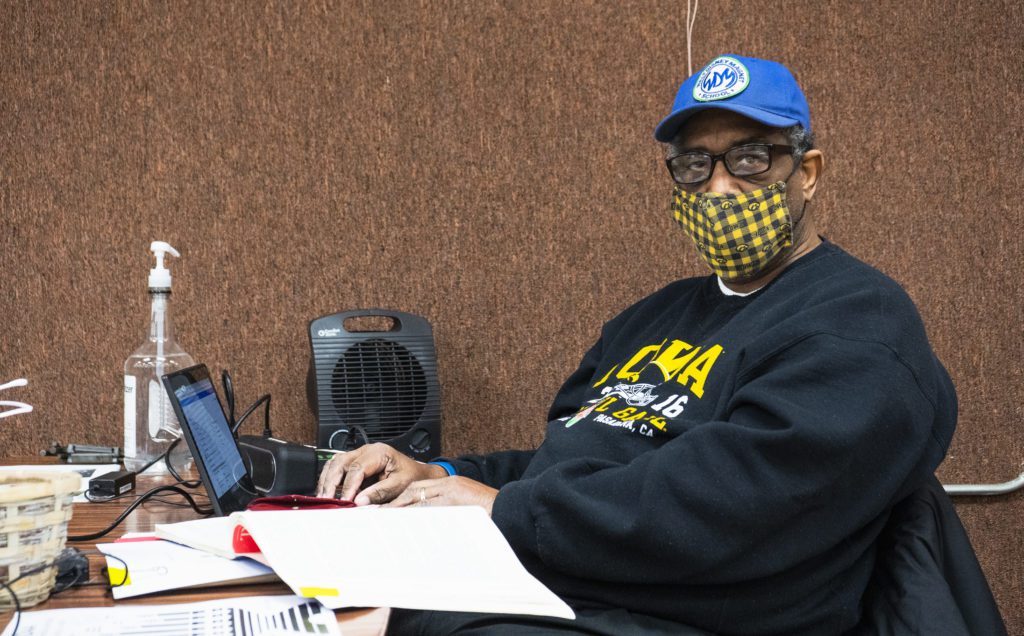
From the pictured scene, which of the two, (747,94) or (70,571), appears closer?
(70,571)

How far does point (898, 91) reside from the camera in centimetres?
165

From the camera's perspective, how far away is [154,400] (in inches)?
49.9

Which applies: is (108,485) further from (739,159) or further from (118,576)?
(739,159)

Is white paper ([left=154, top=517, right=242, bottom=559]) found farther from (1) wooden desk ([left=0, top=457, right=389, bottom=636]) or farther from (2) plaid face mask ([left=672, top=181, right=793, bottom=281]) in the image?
(2) plaid face mask ([left=672, top=181, right=793, bottom=281])

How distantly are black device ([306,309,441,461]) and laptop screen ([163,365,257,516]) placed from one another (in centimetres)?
30

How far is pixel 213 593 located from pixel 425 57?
1.20 metres

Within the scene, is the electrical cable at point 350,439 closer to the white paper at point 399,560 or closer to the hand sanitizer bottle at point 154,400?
the hand sanitizer bottle at point 154,400

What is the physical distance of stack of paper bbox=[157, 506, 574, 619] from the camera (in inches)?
24.2

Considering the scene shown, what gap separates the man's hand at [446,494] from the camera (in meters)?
1.04

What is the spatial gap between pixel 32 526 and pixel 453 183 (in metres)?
1.13

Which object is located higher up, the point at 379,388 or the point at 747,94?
the point at 747,94

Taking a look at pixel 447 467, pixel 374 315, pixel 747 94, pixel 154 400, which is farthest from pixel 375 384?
pixel 747 94

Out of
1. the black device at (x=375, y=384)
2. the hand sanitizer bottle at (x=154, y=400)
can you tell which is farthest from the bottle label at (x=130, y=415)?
the black device at (x=375, y=384)

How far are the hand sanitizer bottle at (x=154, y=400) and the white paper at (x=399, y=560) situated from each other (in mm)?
531
